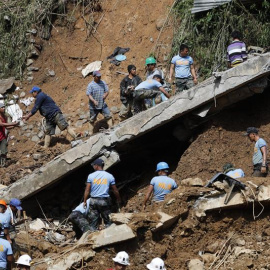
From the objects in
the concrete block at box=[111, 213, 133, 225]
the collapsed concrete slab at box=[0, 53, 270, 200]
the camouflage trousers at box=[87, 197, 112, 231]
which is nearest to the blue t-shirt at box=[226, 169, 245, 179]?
the collapsed concrete slab at box=[0, 53, 270, 200]

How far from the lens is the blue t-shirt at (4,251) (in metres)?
12.1

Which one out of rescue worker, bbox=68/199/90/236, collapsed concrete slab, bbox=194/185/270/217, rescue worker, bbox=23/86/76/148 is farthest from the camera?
rescue worker, bbox=23/86/76/148

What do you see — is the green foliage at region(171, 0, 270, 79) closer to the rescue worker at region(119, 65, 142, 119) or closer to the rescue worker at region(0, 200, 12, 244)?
the rescue worker at region(119, 65, 142, 119)

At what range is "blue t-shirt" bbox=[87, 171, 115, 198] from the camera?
13.7 meters

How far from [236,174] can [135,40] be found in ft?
20.5

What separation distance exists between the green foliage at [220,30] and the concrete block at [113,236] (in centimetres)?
525

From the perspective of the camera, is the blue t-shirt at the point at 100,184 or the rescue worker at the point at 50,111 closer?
the blue t-shirt at the point at 100,184

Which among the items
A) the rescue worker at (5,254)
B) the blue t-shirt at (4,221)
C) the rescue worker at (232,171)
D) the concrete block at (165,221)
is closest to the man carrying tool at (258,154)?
the rescue worker at (232,171)

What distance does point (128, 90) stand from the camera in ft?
51.9

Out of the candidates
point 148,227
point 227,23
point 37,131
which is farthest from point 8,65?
point 148,227

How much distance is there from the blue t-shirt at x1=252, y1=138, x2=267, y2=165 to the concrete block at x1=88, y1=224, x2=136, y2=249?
2722 mm

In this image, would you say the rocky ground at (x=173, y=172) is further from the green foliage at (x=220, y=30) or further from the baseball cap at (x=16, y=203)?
the green foliage at (x=220, y=30)

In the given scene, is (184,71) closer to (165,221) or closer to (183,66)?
(183,66)

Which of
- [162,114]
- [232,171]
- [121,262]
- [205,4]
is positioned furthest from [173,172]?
[121,262]
